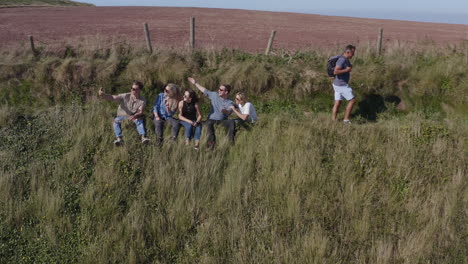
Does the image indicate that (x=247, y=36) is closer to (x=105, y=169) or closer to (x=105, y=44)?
(x=105, y=44)

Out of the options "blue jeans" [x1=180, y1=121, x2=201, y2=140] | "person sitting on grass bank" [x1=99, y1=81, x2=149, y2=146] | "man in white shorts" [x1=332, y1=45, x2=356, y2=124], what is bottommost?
"blue jeans" [x1=180, y1=121, x2=201, y2=140]

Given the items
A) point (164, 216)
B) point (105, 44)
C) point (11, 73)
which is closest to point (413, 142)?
point (164, 216)

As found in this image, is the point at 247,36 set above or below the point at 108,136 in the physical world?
above

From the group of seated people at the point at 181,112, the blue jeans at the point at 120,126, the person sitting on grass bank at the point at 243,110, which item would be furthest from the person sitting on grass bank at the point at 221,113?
the blue jeans at the point at 120,126

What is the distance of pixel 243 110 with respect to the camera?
7105 millimetres

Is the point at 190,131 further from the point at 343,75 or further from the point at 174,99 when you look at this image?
the point at 343,75

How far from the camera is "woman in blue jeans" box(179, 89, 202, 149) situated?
668cm

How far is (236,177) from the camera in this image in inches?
222

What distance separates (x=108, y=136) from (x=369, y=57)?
7508 millimetres

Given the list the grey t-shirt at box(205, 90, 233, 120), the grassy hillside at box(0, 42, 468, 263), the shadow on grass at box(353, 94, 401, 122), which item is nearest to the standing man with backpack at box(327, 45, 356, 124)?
the grassy hillside at box(0, 42, 468, 263)

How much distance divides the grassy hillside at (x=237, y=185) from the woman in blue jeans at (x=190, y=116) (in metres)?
0.26

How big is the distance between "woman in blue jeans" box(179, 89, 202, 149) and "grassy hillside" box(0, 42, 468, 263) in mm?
255

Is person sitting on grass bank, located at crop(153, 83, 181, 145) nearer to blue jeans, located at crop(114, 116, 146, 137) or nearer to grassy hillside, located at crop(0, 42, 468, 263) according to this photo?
blue jeans, located at crop(114, 116, 146, 137)

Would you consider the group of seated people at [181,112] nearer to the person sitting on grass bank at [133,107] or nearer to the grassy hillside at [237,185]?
the person sitting on grass bank at [133,107]
